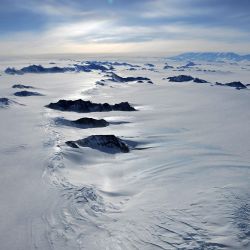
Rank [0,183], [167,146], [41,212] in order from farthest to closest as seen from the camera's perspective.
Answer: [167,146] < [0,183] < [41,212]

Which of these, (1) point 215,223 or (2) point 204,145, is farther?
(2) point 204,145

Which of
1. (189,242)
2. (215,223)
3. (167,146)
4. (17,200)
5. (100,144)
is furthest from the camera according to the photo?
(167,146)

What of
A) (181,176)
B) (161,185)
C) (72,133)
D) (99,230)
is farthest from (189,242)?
(72,133)

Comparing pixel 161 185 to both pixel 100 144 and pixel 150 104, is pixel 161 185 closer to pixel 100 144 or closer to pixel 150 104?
pixel 100 144

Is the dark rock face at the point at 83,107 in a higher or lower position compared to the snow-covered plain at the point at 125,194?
lower

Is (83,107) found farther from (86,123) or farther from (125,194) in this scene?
(125,194)

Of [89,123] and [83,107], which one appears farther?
[83,107]

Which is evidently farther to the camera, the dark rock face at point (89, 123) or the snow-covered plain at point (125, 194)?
the dark rock face at point (89, 123)

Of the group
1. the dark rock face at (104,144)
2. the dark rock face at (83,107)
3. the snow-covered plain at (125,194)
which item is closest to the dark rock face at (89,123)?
the snow-covered plain at (125,194)

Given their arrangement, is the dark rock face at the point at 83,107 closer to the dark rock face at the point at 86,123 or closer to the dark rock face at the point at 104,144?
the dark rock face at the point at 86,123

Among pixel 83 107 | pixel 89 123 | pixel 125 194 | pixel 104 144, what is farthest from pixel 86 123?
pixel 125 194
